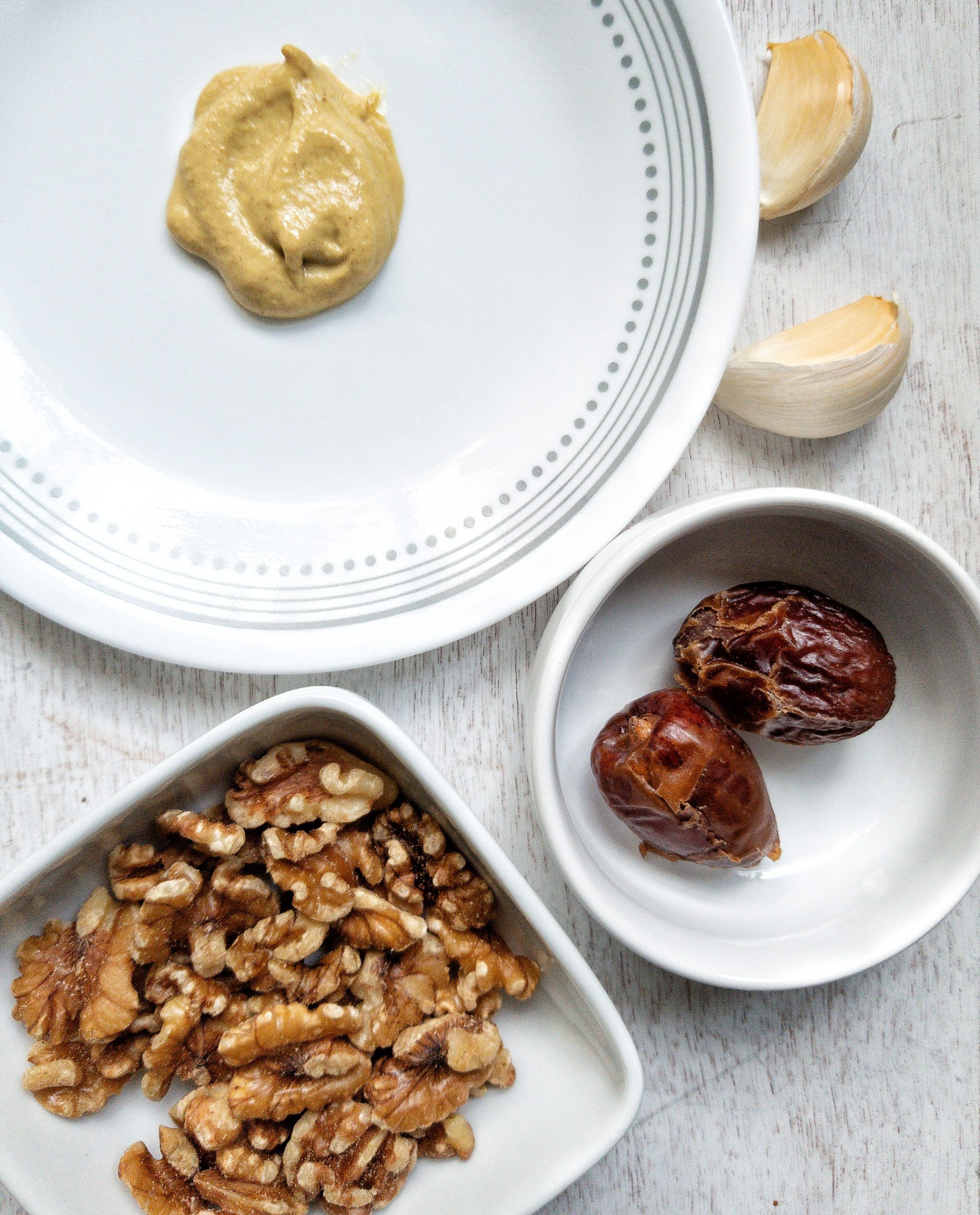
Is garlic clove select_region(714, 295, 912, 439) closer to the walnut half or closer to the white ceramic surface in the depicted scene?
the white ceramic surface

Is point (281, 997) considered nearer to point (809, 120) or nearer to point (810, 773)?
point (810, 773)

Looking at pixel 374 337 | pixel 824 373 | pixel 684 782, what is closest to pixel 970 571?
pixel 824 373

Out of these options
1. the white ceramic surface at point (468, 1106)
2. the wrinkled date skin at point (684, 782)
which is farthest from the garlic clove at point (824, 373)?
the white ceramic surface at point (468, 1106)

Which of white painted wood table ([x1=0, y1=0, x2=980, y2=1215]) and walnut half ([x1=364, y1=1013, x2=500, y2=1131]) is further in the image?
white painted wood table ([x1=0, y1=0, x2=980, y2=1215])

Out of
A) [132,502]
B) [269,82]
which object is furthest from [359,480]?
[269,82]

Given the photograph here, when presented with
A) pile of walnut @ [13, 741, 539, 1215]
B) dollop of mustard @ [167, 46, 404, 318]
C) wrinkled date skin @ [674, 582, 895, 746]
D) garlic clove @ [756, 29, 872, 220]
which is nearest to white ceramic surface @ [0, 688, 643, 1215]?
pile of walnut @ [13, 741, 539, 1215]

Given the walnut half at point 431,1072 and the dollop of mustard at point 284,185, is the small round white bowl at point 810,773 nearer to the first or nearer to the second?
the walnut half at point 431,1072
